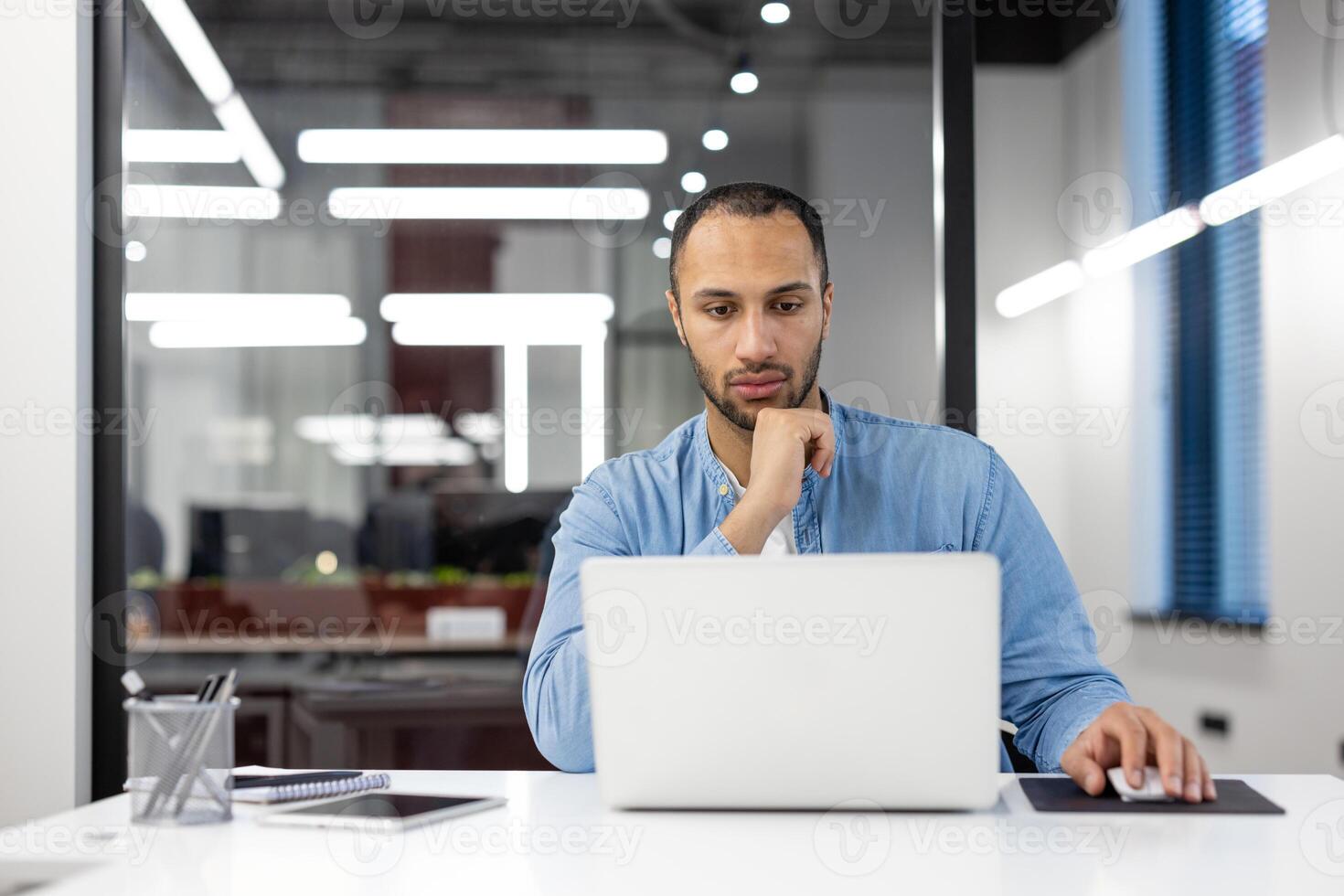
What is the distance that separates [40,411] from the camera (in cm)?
270

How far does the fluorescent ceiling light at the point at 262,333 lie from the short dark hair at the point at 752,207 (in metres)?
1.26

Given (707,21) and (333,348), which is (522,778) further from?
(707,21)

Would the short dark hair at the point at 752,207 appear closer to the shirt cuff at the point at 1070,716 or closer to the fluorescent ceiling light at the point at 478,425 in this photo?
the shirt cuff at the point at 1070,716

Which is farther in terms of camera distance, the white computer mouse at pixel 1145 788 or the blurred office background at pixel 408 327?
the blurred office background at pixel 408 327

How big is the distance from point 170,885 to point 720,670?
18.5 inches

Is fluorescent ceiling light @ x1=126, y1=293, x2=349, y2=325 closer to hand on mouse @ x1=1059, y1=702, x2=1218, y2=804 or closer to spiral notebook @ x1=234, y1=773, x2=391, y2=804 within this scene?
spiral notebook @ x1=234, y1=773, x2=391, y2=804

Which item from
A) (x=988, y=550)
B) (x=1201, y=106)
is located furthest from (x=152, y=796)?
(x=1201, y=106)

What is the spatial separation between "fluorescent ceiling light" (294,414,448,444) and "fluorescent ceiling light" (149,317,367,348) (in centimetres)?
18

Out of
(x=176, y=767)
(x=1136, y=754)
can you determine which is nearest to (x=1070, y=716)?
(x=1136, y=754)

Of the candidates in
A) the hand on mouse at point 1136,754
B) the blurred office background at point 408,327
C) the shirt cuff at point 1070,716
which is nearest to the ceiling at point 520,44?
the blurred office background at point 408,327

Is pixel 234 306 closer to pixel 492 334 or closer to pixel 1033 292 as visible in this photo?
pixel 492 334

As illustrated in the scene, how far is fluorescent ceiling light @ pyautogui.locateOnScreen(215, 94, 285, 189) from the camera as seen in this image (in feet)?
9.66

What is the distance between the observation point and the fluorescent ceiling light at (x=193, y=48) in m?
2.91

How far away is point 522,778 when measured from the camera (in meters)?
1.39
